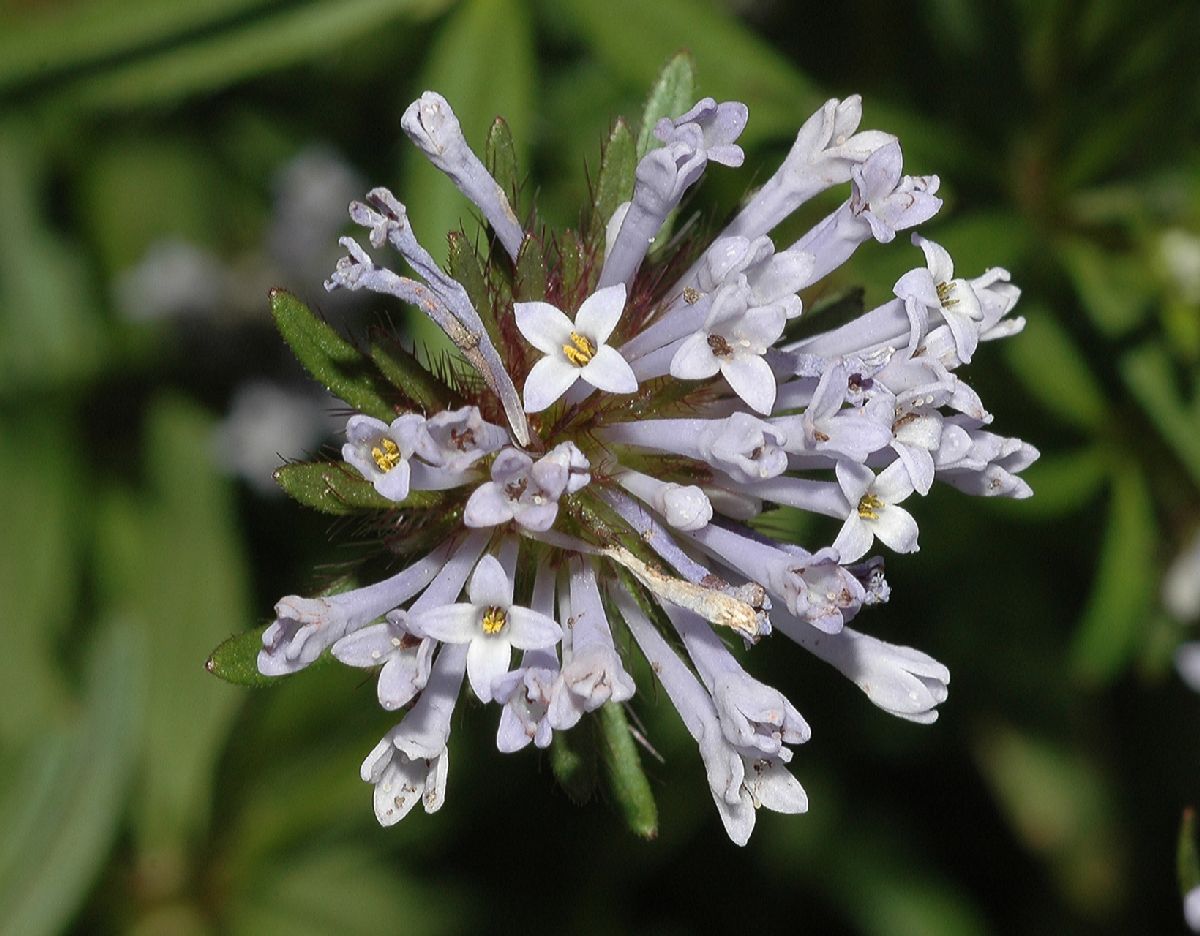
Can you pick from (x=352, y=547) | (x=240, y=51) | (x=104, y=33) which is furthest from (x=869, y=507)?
(x=104, y=33)

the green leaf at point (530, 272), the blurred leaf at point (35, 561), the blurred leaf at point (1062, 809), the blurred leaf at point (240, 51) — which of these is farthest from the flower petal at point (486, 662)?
the blurred leaf at point (1062, 809)

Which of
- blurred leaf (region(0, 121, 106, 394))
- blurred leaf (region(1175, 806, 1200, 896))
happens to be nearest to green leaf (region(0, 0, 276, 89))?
blurred leaf (region(0, 121, 106, 394))

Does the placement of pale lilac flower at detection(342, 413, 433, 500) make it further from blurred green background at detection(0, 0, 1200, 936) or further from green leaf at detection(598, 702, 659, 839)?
blurred green background at detection(0, 0, 1200, 936)

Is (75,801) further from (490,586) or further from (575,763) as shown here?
(490,586)

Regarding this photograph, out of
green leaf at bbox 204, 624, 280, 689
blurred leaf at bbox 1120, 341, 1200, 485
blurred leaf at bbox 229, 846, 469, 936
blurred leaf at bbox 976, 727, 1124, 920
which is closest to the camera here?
green leaf at bbox 204, 624, 280, 689

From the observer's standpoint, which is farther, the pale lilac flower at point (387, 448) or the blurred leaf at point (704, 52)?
the blurred leaf at point (704, 52)

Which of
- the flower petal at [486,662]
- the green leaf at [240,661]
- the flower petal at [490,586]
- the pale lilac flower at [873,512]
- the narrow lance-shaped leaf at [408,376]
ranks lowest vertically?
the green leaf at [240,661]

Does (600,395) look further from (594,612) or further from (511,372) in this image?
(594,612)

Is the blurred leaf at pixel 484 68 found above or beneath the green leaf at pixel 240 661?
above

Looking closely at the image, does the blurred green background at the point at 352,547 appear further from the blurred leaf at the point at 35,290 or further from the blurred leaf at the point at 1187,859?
the blurred leaf at the point at 1187,859
